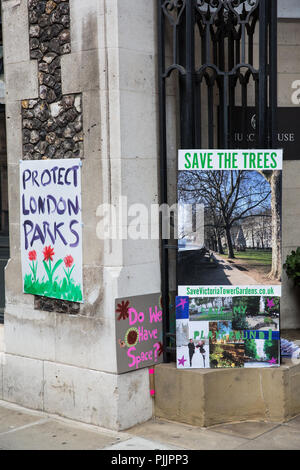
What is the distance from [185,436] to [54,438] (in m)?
1.16

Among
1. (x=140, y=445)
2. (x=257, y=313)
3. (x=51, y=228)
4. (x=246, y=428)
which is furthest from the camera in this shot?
(x=51, y=228)

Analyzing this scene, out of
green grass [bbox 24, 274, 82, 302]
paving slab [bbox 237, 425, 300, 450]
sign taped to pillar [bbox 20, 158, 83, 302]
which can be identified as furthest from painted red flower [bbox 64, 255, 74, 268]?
paving slab [bbox 237, 425, 300, 450]

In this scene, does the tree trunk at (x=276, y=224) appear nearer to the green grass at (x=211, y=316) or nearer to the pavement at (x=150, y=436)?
the green grass at (x=211, y=316)

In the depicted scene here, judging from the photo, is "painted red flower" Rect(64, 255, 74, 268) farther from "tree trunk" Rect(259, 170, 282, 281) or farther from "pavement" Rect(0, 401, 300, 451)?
"tree trunk" Rect(259, 170, 282, 281)

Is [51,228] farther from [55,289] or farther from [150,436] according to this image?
[150,436]

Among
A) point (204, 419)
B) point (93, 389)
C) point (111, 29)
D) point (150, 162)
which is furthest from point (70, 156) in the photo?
point (204, 419)

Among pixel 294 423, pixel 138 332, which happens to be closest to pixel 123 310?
pixel 138 332

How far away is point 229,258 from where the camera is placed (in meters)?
6.20

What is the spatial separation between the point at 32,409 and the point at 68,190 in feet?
7.40

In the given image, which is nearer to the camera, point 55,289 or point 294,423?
point 294,423

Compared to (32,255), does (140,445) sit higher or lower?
lower

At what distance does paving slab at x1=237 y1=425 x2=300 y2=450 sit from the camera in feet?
18.5

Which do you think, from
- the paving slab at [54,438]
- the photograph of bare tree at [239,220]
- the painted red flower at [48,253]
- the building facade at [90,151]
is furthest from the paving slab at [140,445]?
the painted red flower at [48,253]
